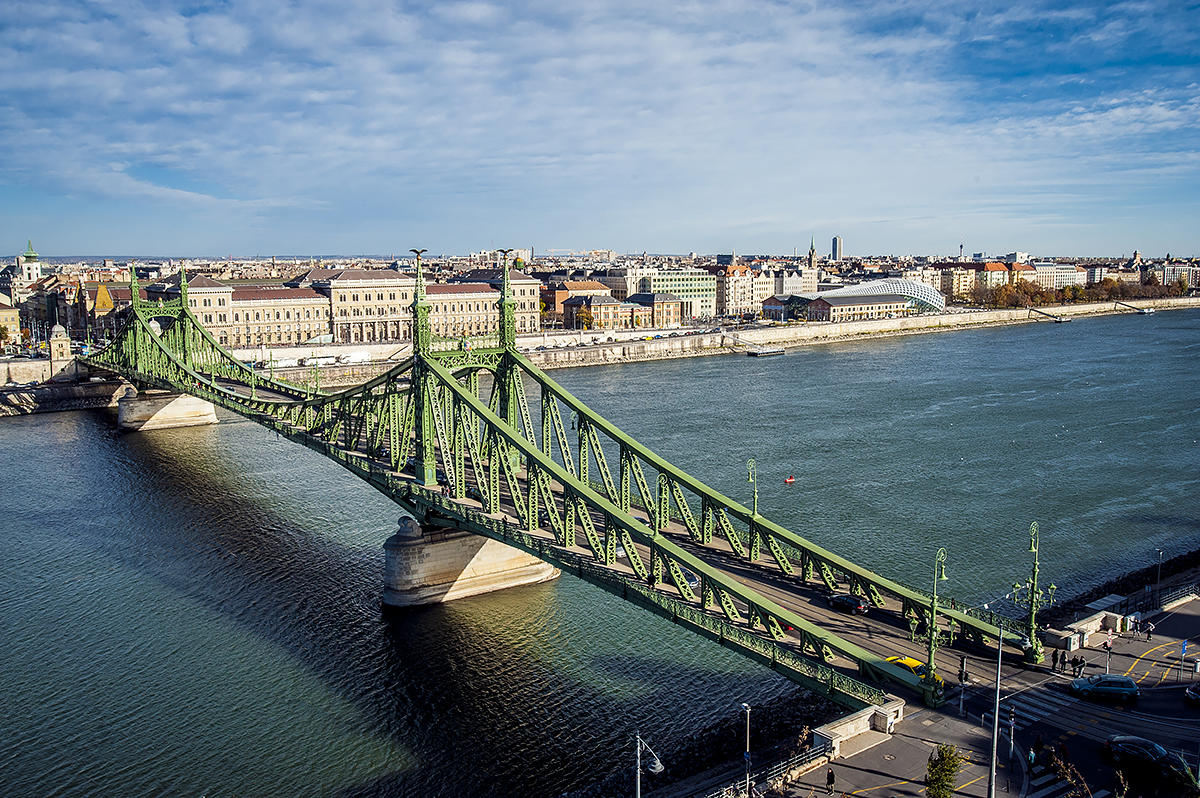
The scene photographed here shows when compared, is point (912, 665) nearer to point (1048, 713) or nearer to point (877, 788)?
point (1048, 713)

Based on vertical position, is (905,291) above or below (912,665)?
above

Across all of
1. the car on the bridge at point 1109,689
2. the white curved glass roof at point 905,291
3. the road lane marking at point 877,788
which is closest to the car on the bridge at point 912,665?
the car on the bridge at point 1109,689

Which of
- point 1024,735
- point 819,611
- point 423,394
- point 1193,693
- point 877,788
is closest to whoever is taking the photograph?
point 877,788

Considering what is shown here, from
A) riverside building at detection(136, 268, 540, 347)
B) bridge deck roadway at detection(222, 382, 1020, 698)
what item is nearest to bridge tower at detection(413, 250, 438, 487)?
bridge deck roadway at detection(222, 382, 1020, 698)

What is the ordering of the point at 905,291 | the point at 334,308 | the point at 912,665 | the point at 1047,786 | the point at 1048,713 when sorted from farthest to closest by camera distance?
the point at 905,291 < the point at 334,308 < the point at 912,665 < the point at 1048,713 < the point at 1047,786

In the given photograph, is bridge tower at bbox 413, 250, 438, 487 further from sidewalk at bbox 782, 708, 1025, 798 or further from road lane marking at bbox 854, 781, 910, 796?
road lane marking at bbox 854, 781, 910, 796

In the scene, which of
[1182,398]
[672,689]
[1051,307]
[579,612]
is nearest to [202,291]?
[579,612]

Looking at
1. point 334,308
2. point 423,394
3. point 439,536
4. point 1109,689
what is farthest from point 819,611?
point 334,308
